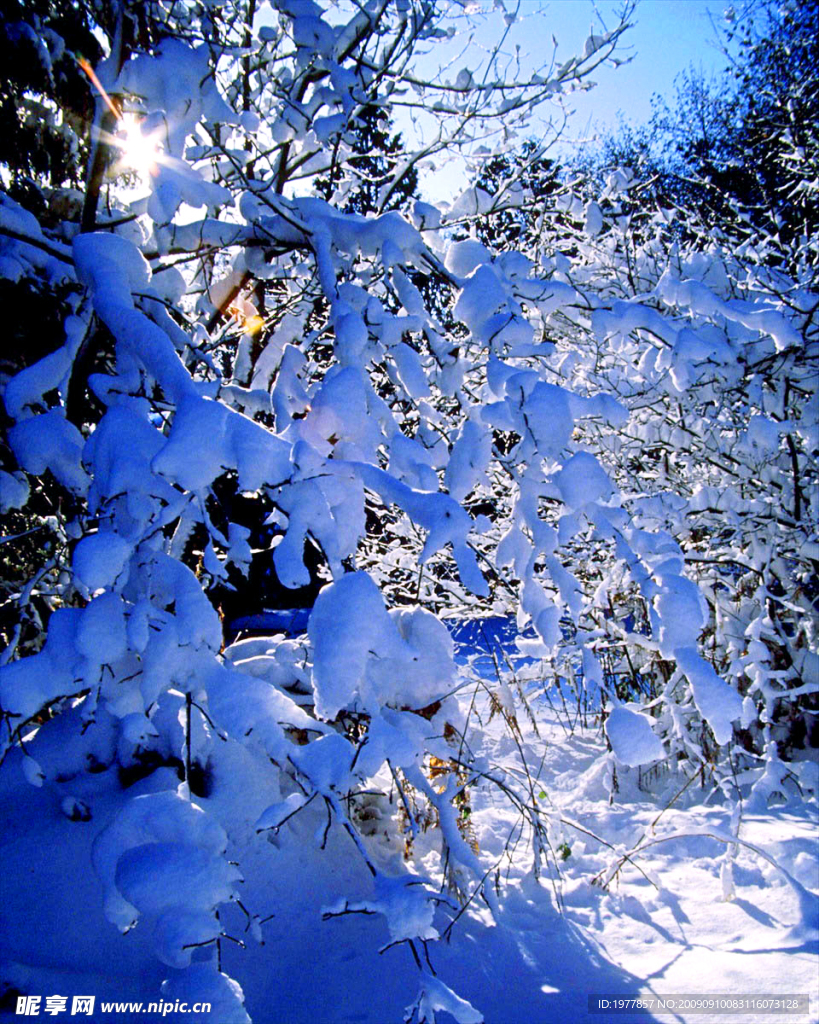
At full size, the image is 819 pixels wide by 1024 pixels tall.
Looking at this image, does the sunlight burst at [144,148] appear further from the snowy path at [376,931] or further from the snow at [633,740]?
the snowy path at [376,931]

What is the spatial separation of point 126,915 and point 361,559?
352 centimetres

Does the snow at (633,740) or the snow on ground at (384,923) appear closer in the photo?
the snow at (633,740)

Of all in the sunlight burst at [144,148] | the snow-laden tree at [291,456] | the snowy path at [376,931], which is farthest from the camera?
the snowy path at [376,931]

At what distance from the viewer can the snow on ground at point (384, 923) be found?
195 cm

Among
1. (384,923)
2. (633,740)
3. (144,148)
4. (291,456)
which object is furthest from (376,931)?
(144,148)

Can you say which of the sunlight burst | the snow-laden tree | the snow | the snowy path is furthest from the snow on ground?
the sunlight burst

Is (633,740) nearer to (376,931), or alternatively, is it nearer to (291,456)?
(291,456)

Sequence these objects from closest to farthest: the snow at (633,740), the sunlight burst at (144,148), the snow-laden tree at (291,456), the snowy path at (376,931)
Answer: the snow-laden tree at (291,456)
the snow at (633,740)
the sunlight burst at (144,148)
the snowy path at (376,931)

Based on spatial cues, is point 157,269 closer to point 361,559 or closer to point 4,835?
point 4,835

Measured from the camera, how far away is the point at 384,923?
2398 millimetres

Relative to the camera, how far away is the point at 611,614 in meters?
4.75

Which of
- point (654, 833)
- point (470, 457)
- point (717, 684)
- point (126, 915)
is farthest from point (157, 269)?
point (654, 833)

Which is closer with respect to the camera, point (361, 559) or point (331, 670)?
point (331, 670)

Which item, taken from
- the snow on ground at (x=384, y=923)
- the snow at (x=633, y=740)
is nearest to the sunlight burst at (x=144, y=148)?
the snow at (x=633, y=740)
